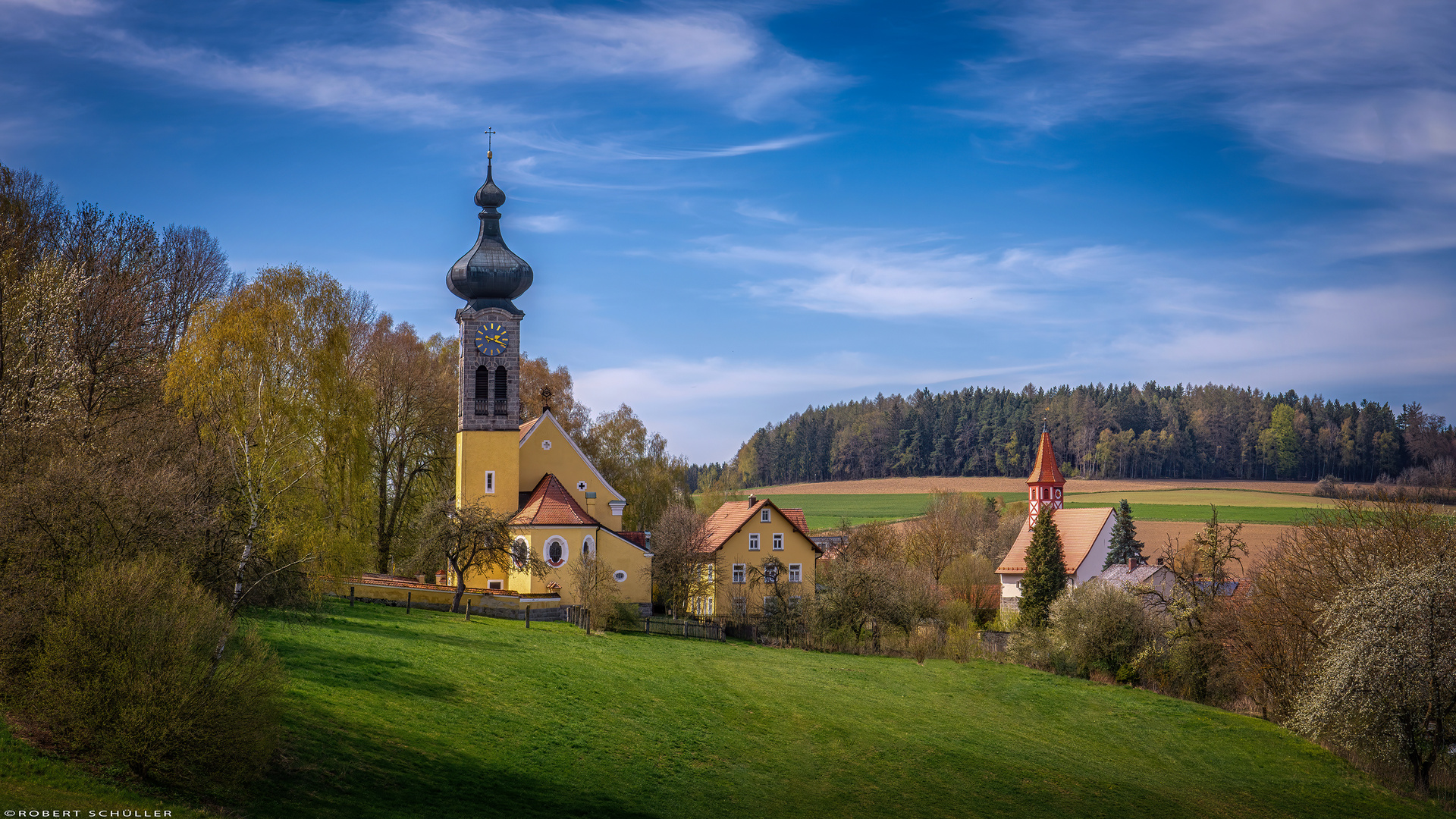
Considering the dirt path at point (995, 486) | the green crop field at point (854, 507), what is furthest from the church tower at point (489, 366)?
the dirt path at point (995, 486)

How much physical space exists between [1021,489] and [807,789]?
87356 mm

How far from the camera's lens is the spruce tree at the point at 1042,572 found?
4919cm

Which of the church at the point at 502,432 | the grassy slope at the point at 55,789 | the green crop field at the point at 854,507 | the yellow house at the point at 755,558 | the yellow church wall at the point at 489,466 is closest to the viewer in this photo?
the grassy slope at the point at 55,789

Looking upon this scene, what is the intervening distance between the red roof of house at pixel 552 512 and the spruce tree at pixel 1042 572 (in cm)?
2067

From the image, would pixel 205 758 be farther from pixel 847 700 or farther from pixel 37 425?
pixel 847 700

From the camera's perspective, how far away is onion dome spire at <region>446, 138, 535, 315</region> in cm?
4397

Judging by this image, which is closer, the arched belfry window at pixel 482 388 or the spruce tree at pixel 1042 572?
the arched belfry window at pixel 482 388

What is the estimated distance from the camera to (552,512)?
41031mm

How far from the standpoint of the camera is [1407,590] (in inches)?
977

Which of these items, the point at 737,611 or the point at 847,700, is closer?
the point at 847,700

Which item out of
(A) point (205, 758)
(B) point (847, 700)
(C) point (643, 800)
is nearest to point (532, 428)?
(B) point (847, 700)

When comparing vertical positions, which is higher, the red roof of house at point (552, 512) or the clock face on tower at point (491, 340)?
the clock face on tower at point (491, 340)

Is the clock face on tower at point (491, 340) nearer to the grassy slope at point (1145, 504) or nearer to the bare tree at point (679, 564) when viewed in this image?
the bare tree at point (679, 564)

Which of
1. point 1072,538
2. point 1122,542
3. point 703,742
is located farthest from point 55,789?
point 1072,538
